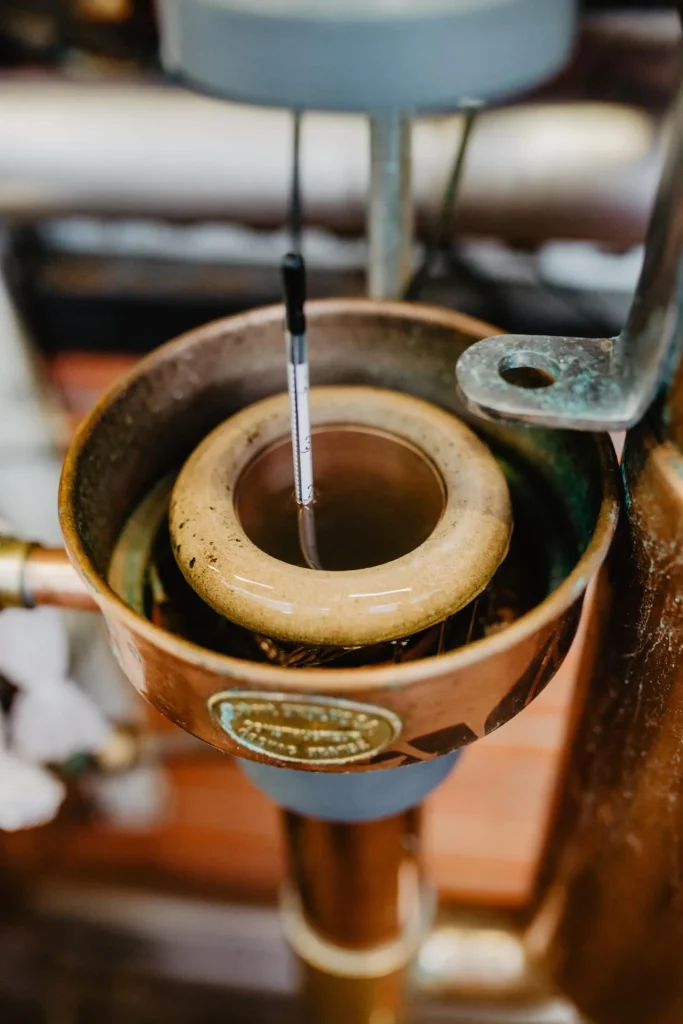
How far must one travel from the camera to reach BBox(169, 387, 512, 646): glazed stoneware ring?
427 mm

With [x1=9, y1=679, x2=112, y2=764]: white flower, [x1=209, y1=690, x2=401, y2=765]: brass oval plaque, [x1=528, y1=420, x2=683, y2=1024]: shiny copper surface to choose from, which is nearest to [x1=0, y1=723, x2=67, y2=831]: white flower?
[x1=9, y1=679, x2=112, y2=764]: white flower

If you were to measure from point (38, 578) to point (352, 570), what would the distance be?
19 centimetres

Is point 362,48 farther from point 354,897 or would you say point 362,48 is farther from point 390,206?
point 354,897

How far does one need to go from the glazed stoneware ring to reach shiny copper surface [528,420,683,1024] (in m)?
0.08

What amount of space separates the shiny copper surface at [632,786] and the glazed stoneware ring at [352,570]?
82mm

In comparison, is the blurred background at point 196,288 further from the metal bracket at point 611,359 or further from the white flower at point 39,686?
the metal bracket at point 611,359

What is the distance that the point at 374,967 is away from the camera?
0.93m

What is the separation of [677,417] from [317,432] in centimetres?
21

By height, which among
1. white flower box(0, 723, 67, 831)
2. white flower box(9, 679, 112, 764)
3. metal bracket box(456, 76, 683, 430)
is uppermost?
metal bracket box(456, 76, 683, 430)

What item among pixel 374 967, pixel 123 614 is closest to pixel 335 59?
pixel 123 614

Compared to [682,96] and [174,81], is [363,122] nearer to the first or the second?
[174,81]

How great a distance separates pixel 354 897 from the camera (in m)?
0.83

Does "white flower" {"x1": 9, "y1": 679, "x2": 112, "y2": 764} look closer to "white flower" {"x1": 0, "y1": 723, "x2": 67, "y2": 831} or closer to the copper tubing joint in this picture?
"white flower" {"x1": 0, "y1": 723, "x2": 67, "y2": 831}

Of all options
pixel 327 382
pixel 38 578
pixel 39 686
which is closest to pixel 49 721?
pixel 39 686
